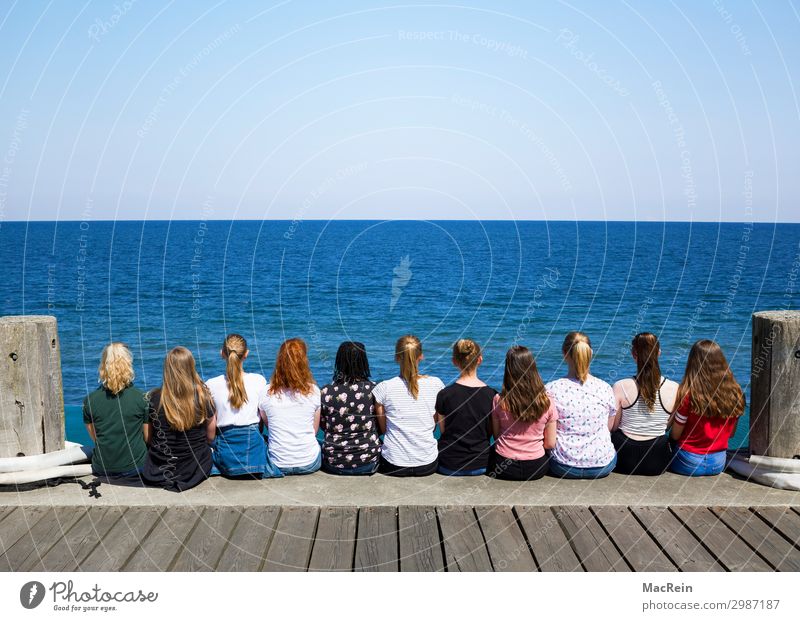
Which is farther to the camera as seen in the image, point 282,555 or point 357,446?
point 357,446

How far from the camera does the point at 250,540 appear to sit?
17.3 feet

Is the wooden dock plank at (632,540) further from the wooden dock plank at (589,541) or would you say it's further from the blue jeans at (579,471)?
the blue jeans at (579,471)

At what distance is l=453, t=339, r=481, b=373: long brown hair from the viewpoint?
22.6 feet

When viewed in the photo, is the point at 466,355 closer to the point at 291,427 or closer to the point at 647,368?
the point at 647,368

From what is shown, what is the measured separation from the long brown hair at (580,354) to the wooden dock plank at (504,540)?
1.53m

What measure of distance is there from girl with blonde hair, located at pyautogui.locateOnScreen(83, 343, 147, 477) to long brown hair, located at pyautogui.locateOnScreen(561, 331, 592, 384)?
3819mm

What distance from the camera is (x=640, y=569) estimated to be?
4871 millimetres

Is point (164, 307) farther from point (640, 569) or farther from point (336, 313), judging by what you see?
point (640, 569)

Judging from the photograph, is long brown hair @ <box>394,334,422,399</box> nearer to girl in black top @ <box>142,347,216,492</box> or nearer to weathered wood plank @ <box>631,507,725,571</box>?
girl in black top @ <box>142,347,216,492</box>

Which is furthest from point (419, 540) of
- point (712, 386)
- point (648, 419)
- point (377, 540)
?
point (712, 386)

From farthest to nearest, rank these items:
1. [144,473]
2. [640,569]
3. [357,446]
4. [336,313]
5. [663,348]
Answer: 1. [336,313]
2. [663,348]
3. [357,446]
4. [144,473]
5. [640,569]

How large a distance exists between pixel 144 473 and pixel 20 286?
53941 millimetres

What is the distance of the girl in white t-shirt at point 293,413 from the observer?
6.72 m
